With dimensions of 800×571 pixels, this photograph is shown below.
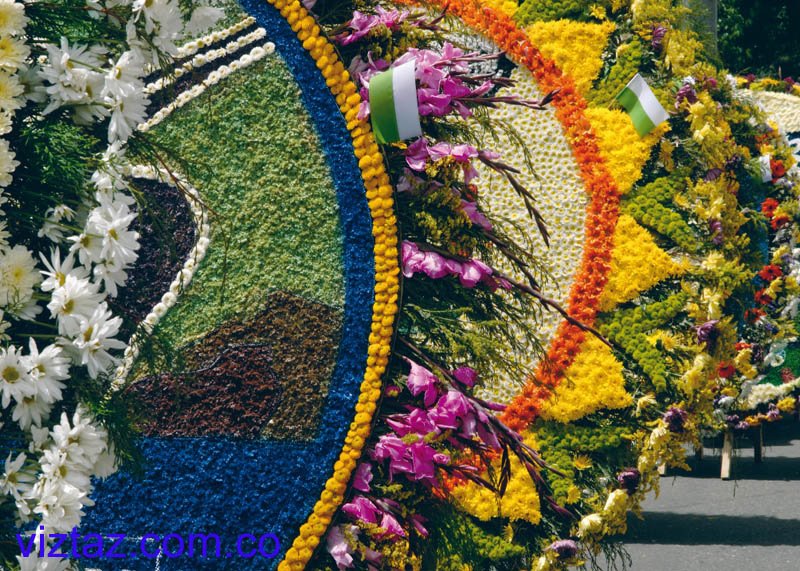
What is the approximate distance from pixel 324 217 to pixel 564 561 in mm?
1818

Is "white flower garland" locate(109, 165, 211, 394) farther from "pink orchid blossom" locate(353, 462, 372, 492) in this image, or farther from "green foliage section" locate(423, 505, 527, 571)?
"green foliage section" locate(423, 505, 527, 571)

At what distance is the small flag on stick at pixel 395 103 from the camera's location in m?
3.23

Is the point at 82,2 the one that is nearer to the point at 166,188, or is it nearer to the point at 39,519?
the point at 166,188

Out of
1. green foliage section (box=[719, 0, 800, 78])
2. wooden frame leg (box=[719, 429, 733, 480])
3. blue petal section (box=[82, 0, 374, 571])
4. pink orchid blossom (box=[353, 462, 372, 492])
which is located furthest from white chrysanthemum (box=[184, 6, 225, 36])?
green foliage section (box=[719, 0, 800, 78])

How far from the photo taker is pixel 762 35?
16.1 m

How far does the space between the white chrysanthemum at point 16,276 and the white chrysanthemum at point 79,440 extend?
259mm

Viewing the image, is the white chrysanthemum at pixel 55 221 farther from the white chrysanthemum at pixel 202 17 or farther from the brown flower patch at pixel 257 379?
the brown flower patch at pixel 257 379

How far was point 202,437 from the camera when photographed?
334cm

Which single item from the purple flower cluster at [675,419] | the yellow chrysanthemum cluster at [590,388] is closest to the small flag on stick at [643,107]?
the yellow chrysanthemum cluster at [590,388]

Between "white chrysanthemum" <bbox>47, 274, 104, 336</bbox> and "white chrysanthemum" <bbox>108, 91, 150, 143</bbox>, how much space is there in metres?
0.34

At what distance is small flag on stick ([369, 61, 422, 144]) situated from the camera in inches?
127

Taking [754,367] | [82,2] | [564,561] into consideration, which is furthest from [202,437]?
[754,367]

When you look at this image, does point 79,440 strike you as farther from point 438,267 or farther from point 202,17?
point 438,267

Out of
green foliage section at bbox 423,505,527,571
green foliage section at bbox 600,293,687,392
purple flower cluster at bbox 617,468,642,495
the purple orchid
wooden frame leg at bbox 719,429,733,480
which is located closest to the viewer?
green foliage section at bbox 423,505,527,571
